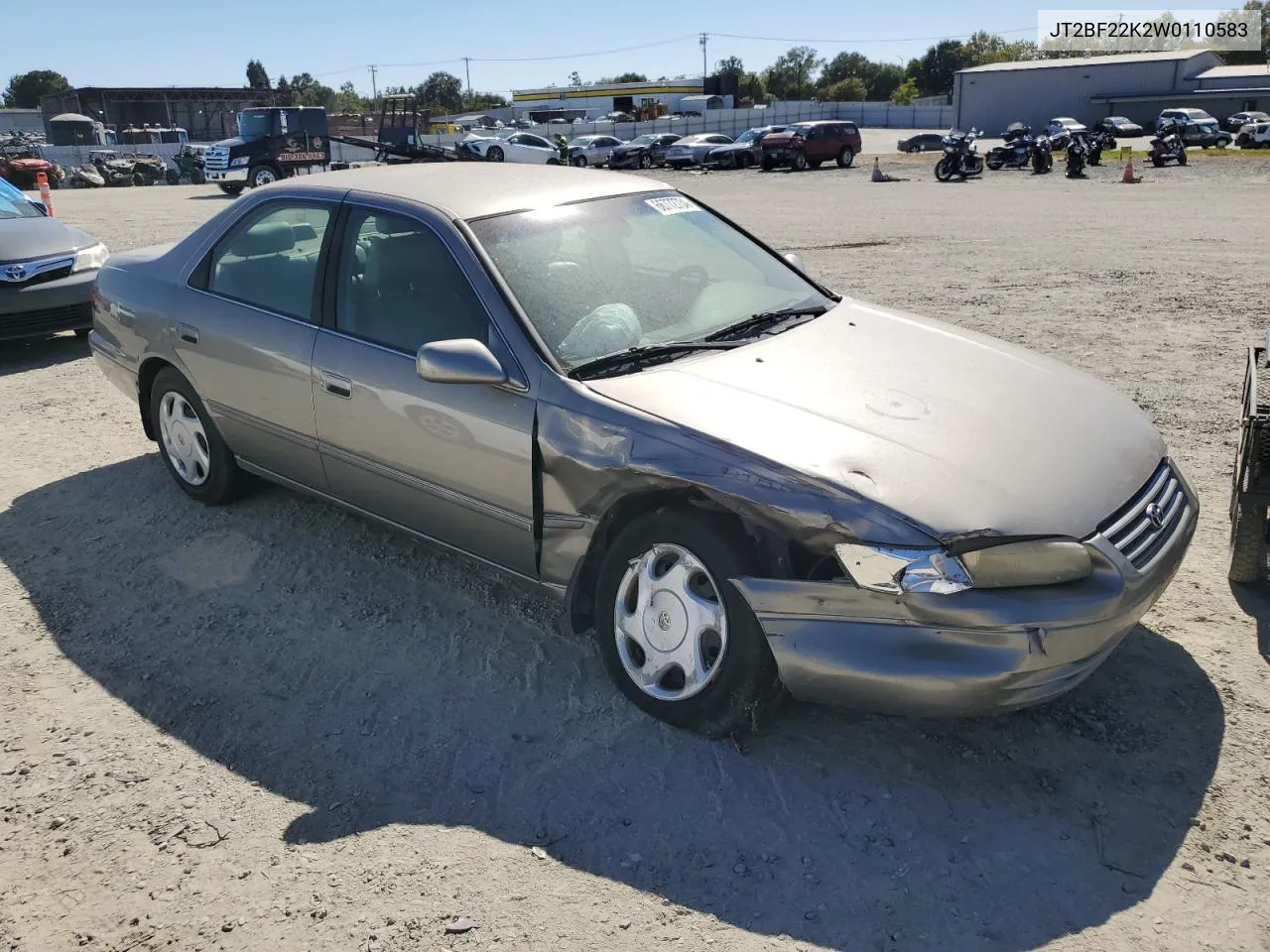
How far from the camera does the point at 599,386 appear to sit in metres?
3.21

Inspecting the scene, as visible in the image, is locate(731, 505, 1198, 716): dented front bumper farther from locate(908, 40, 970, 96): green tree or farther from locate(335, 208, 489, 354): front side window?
locate(908, 40, 970, 96): green tree

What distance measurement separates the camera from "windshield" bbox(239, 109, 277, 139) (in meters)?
27.3

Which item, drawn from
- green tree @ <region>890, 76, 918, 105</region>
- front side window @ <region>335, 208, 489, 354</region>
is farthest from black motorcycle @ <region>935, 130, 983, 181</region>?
green tree @ <region>890, 76, 918, 105</region>

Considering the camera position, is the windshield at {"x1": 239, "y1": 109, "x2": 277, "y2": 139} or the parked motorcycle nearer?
the windshield at {"x1": 239, "y1": 109, "x2": 277, "y2": 139}

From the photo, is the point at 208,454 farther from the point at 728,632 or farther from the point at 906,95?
the point at 906,95

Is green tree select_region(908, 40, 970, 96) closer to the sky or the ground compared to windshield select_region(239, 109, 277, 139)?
closer to the sky

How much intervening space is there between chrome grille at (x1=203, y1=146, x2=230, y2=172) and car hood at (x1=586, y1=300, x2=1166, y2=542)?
89.6 ft

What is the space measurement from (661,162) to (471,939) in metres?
38.5

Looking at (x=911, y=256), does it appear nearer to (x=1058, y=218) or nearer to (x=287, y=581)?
(x=1058, y=218)

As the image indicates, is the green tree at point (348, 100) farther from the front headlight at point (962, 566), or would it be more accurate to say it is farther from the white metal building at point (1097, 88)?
the front headlight at point (962, 566)

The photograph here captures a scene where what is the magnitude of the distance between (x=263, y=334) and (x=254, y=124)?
26.4 metres

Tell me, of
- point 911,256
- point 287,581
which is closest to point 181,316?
point 287,581

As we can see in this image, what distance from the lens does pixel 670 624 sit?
309cm

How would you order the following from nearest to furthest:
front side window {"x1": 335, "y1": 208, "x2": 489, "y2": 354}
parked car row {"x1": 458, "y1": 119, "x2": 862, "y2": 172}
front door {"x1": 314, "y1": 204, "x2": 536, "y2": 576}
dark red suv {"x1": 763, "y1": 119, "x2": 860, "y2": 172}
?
front door {"x1": 314, "y1": 204, "x2": 536, "y2": 576} → front side window {"x1": 335, "y1": 208, "x2": 489, "y2": 354} → dark red suv {"x1": 763, "y1": 119, "x2": 860, "y2": 172} → parked car row {"x1": 458, "y1": 119, "x2": 862, "y2": 172}
